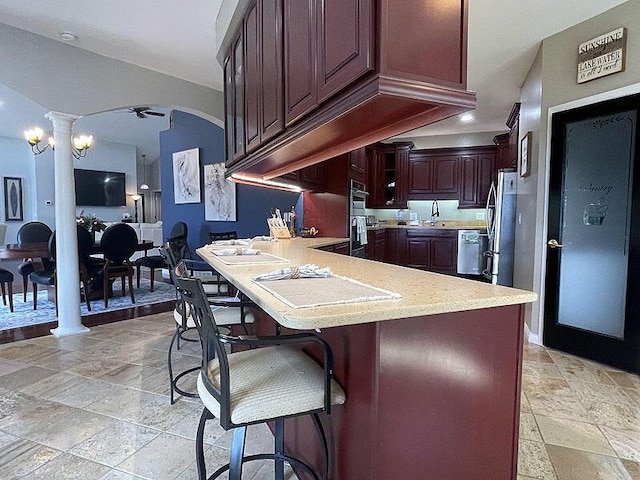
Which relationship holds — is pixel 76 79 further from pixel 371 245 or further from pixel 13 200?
pixel 13 200

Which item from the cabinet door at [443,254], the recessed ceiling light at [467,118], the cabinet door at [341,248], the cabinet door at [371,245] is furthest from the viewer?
the cabinet door at [443,254]

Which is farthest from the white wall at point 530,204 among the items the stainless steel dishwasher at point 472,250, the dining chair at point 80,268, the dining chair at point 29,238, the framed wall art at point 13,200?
the framed wall art at point 13,200

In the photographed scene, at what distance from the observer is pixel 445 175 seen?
6.87m

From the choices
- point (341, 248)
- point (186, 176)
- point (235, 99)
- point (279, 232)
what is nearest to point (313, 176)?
point (279, 232)

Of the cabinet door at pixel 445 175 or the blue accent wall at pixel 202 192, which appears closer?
the blue accent wall at pixel 202 192

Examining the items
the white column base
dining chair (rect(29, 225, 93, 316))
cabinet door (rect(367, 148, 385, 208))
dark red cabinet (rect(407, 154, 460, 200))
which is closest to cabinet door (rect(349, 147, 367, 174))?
cabinet door (rect(367, 148, 385, 208))

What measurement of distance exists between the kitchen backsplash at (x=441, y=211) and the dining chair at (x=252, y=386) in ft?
20.5

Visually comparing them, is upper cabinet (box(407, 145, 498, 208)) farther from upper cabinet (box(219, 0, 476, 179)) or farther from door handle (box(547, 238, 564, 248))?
upper cabinet (box(219, 0, 476, 179))

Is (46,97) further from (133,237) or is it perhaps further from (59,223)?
(133,237)

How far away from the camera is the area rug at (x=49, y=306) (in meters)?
4.09

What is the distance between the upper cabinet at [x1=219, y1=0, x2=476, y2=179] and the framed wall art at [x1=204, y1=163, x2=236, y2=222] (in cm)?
359

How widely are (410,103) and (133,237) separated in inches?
177

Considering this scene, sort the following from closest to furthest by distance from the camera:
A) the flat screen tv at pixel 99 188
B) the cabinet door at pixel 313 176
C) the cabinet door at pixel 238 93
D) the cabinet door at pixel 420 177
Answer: the cabinet door at pixel 238 93
the cabinet door at pixel 313 176
the cabinet door at pixel 420 177
the flat screen tv at pixel 99 188

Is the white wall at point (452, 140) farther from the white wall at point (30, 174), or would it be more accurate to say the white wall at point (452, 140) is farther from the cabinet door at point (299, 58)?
the white wall at point (30, 174)
